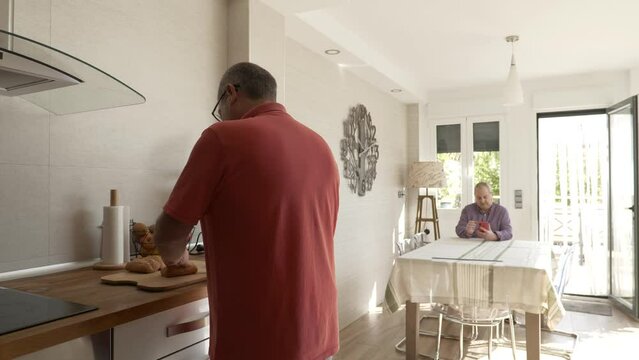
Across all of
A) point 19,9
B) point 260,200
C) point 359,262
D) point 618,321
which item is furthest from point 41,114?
point 618,321

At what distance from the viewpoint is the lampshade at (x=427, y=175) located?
5.53 metres

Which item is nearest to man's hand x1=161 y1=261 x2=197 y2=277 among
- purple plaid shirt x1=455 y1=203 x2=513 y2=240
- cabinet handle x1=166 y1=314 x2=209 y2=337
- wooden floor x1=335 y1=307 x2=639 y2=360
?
cabinet handle x1=166 y1=314 x2=209 y2=337

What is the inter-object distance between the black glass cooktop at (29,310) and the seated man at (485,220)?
3613 mm

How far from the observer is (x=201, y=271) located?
1636mm

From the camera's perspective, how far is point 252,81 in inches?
52.1

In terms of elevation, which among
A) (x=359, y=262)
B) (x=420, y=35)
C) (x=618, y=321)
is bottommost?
(x=618, y=321)

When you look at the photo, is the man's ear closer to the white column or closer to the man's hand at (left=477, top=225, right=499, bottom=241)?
the white column

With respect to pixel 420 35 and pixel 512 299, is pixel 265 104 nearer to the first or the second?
pixel 512 299

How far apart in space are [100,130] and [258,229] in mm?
1072

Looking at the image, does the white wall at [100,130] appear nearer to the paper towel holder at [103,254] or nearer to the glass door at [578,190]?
the paper towel holder at [103,254]

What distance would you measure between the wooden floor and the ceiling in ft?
7.98

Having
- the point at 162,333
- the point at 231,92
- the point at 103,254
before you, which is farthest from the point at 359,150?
the point at 162,333

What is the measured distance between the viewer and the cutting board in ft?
4.53

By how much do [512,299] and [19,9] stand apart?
286 cm
